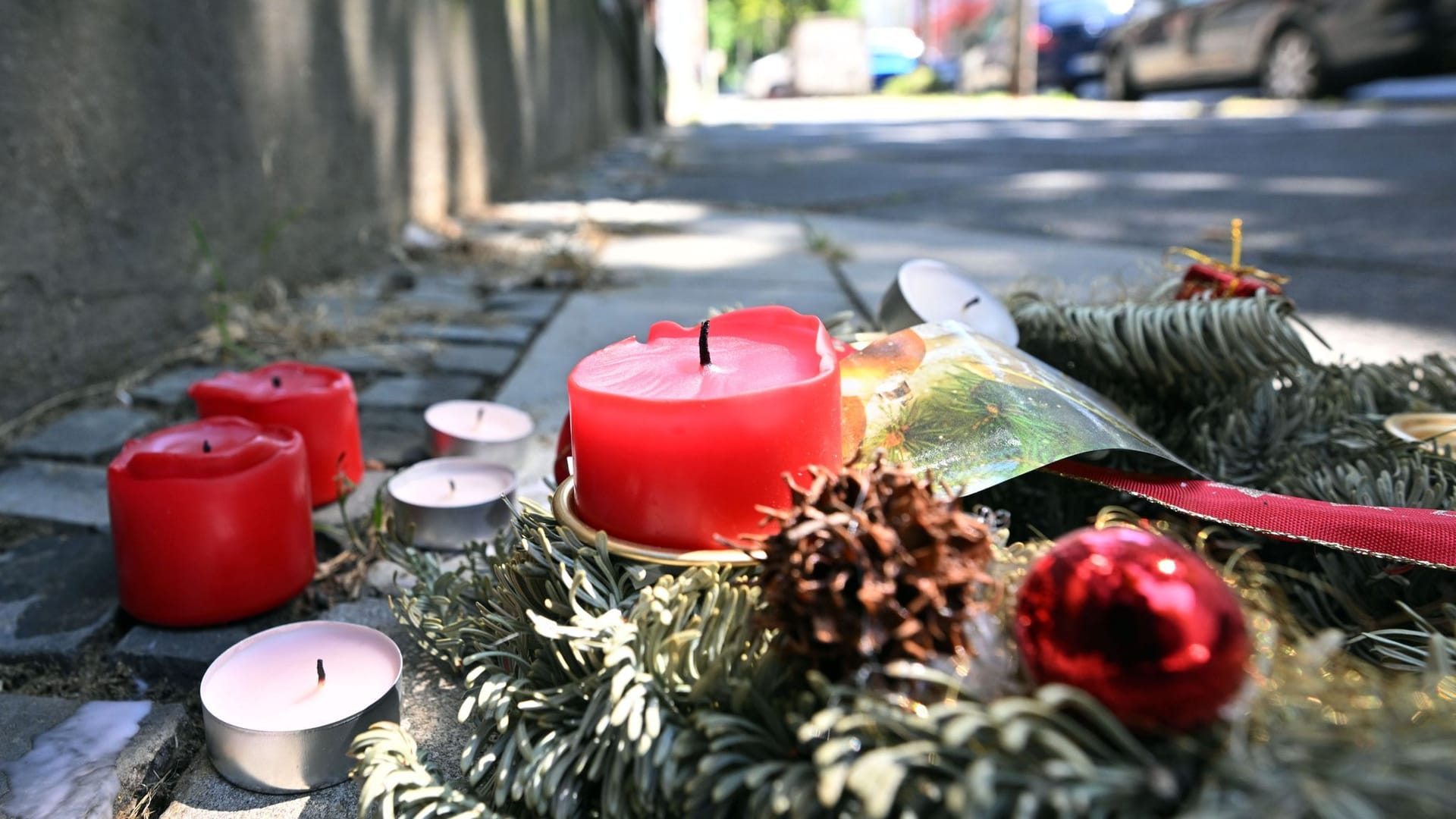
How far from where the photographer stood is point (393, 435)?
1701 mm

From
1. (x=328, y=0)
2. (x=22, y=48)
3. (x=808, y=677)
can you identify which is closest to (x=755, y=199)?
(x=328, y=0)

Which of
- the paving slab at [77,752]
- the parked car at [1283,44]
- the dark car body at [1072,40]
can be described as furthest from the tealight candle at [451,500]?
the dark car body at [1072,40]

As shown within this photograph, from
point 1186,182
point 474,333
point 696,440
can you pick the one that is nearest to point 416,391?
point 474,333

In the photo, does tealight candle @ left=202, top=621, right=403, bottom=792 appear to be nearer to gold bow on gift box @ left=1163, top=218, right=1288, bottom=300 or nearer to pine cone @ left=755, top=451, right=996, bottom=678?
pine cone @ left=755, top=451, right=996, bottom=678

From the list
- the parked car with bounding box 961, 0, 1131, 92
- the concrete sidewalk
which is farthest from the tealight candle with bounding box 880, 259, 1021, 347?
the parked car with bounding box 961, 0, 1131, 92

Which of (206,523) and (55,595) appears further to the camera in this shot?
(55,595)

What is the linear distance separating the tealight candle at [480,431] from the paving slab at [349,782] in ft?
1.57

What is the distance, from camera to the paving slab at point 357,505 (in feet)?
4.46

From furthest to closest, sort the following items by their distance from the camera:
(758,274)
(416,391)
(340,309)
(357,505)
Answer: (758,274) < (340,309) < (416,391) < (357,505)

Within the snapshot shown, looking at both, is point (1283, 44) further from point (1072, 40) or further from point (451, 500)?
point (451, 500)

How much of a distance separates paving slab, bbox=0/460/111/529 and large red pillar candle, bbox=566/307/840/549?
3.13 ft

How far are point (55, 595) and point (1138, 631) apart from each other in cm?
118

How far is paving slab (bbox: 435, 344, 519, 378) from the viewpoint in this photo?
2045mm

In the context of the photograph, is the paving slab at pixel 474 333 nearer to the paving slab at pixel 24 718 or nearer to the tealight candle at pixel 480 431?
the tealight candle at pixel 480 431
